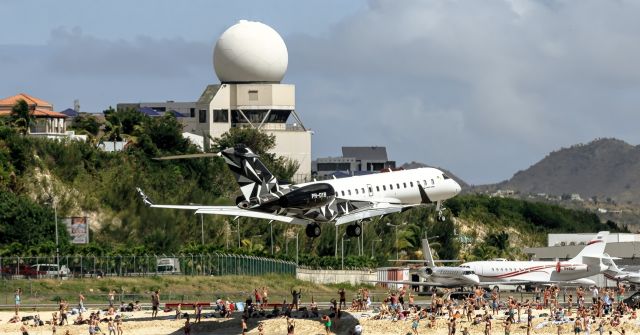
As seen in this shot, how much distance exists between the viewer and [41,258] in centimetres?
13388

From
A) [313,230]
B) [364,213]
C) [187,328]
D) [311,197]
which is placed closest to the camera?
[311,197]

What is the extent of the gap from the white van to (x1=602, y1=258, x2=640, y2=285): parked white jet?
52.4m

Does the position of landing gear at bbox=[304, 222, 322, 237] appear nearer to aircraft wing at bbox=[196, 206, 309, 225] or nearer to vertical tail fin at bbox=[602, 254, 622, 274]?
aircraft wing at bbox=[196, 206, 309, 225]

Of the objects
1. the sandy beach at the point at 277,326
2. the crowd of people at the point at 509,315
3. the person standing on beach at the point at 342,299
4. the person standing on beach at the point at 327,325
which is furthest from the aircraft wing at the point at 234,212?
the crowd of people at the point at 509,315

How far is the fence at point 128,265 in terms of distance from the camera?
13200 cm

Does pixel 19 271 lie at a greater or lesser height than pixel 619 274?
greater

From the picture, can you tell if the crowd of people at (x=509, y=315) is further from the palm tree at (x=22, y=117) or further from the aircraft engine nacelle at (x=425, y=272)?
the palm tree at (x=22, y=117)

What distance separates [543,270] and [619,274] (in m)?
7.55

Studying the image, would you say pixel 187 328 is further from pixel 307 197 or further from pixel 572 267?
pixel 572 267

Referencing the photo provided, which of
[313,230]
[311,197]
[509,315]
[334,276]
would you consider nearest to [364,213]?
[313,230]

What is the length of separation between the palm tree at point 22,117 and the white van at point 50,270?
191ft

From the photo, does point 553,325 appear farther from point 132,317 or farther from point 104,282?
point 104,282

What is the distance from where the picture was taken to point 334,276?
506 ft

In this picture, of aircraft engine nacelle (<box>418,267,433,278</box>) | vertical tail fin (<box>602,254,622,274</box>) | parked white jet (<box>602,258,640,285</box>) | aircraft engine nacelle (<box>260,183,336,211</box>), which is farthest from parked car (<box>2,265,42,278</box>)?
vertical tail fin (<box>602,254,622,274</box>)
